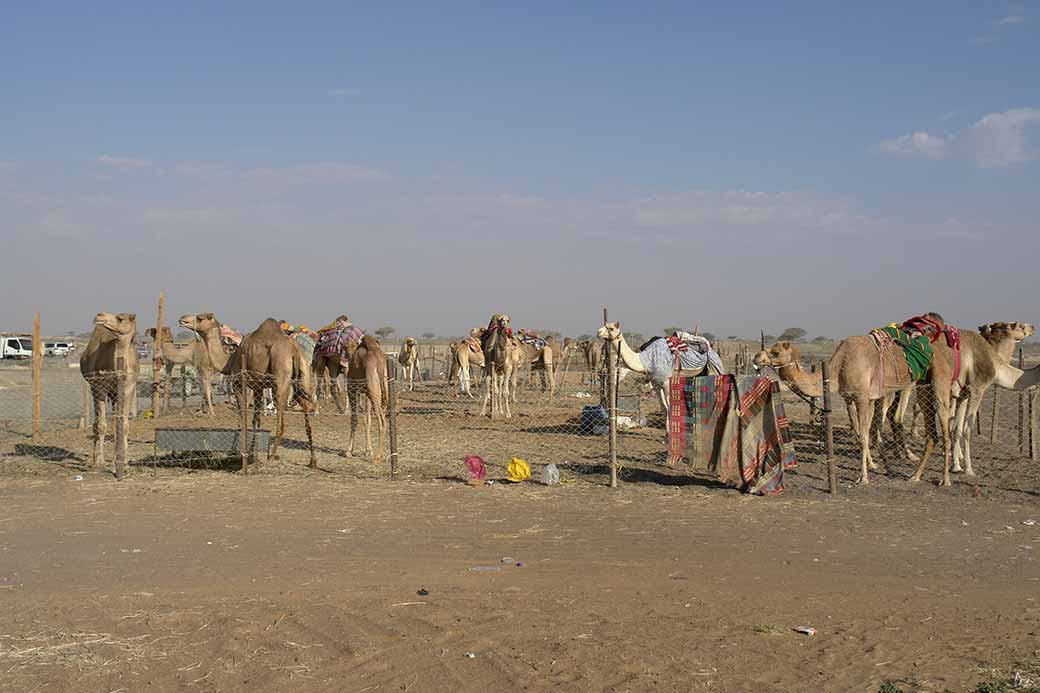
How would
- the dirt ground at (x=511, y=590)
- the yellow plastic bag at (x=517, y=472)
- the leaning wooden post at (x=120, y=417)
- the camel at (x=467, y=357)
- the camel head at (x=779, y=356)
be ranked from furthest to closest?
the camel at (x=467, y=357) → the camel head at (x=779, y=356) → the leaning wooden post at (x=120, y=417) → the yellow plastic bag at (x=517, y=472) → the dirt ground at (x=511, y=590)

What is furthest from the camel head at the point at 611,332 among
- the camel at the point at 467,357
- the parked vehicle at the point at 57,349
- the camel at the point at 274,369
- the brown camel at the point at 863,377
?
the parked vehicle at the point at 57,349

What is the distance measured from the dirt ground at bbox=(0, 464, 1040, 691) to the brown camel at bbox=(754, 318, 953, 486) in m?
1.59

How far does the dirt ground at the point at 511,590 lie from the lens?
5.68m

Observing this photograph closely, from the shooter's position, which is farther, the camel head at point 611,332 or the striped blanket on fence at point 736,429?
the camel head at point 611,332

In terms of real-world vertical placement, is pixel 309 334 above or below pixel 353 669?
above

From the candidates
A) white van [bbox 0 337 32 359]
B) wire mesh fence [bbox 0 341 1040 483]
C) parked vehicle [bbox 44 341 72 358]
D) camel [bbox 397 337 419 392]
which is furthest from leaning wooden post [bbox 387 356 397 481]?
white van [bbox 0 337 32 359]

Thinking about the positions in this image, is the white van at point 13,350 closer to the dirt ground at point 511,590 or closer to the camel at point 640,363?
the camel at point 640,363

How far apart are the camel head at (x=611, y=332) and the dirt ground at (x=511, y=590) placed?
4641mm

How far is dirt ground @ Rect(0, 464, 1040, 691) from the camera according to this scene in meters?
5.68

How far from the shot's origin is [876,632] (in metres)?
6.36

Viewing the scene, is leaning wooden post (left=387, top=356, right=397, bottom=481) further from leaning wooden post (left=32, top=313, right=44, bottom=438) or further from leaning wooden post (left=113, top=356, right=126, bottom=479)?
leaning wooden post (left=32, top=313, right=44, bottom=438)

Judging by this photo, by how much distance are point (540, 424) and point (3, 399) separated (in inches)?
656

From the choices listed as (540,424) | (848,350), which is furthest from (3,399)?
(848,350)

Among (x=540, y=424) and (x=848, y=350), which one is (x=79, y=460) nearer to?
(x=540, y=424)
